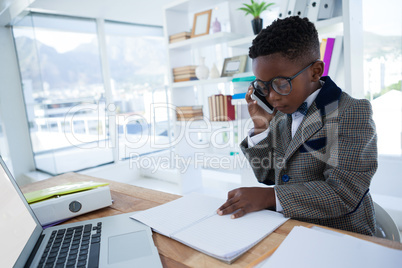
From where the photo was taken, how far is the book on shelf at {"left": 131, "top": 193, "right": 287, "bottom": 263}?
64 cm

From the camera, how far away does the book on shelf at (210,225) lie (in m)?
0.64

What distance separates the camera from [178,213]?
850 mm

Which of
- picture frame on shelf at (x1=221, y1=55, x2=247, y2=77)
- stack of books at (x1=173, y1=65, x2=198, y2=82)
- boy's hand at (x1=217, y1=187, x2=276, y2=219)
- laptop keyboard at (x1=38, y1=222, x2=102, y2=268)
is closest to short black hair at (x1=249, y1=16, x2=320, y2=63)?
boy's hand at (x1=217, y1=187, x2=276, y2=219)

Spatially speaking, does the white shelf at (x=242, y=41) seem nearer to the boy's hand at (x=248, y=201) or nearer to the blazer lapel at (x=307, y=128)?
the blazer lapel at (x=307, y=128)

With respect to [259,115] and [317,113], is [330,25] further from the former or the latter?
[317,113]

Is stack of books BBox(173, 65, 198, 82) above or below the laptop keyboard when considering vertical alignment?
above

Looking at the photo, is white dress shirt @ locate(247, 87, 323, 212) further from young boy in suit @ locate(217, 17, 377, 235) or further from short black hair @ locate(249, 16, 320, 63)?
short black hair @ locate(249, 16, 320, 63)

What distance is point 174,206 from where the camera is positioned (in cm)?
91

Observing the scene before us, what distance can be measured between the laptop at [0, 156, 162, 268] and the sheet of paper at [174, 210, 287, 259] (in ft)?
0.33

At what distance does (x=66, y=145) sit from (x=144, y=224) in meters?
3.34

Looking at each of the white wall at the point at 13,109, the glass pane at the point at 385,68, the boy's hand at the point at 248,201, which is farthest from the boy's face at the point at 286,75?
the white wall at the point at 13,109

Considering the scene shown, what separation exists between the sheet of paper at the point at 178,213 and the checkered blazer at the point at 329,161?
21cm

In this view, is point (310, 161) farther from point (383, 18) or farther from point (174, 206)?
point (383, 18)

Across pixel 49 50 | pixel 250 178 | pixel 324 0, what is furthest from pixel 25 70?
pixel 324 0
